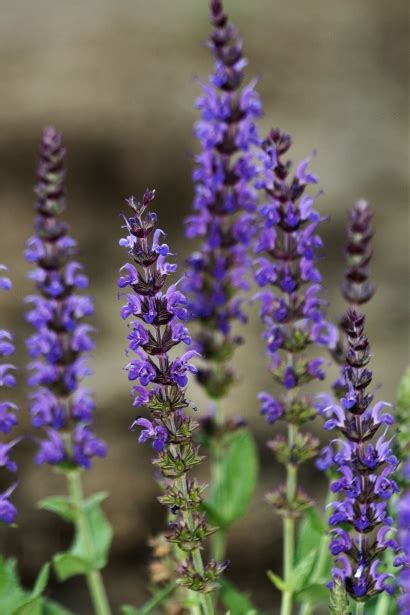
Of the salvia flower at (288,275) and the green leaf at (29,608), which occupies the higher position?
the salvia flower at (288,275)

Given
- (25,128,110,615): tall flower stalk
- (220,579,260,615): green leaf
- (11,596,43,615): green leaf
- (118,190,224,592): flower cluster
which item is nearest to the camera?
(118,190,224,592): flower cluster

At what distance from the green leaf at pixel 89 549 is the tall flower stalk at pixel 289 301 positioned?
99 cm

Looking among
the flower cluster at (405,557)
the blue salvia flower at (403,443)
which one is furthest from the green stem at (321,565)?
the flower cluster at (405,557)

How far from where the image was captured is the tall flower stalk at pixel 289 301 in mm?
4129

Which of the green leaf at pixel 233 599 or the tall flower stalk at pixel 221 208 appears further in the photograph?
the green leaf at pixel 233 599

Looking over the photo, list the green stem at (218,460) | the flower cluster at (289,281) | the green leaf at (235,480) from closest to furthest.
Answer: the flower cluster at (289,281)
the green stem at (218,460)
the green leaf at (235,480)

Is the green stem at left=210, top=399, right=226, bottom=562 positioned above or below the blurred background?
below

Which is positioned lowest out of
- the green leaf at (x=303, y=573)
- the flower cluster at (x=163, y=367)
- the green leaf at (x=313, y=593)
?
the green leaf at (x=313, y=593)

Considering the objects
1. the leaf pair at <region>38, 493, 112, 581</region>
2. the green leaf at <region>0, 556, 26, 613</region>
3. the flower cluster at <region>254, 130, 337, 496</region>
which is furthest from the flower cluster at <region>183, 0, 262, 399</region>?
the green leaf at <region>0, 556, 26, 613</region>

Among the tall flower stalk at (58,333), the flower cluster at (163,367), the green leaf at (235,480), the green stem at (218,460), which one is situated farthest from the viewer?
the green leaf at (235,480)

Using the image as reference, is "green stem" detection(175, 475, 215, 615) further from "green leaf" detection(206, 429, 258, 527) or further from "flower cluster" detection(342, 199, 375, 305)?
"green leaf" detection(206, 429, 258, 527)

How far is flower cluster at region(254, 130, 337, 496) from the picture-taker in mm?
4125

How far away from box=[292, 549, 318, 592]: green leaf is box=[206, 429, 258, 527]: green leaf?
0.76 metres

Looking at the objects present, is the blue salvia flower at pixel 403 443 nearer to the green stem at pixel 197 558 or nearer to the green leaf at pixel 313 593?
the green leaf at pixel 313 593
